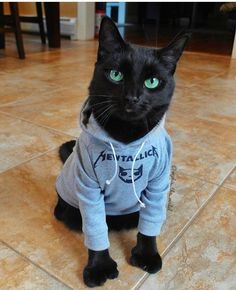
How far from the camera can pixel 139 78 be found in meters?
0.64

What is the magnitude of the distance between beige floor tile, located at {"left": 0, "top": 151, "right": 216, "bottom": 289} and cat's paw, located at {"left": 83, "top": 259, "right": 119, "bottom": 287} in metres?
0.01

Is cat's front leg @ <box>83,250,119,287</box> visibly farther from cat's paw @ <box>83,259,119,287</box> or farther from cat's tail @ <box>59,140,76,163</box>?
cat's tail @ <box>59,140,76,163</box>

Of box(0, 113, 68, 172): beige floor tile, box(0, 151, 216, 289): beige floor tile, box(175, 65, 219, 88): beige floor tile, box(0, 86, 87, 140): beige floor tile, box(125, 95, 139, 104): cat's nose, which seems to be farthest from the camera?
box(175, 65, 219, 88): beige floor tile

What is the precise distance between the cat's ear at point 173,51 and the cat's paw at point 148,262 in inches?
15.5

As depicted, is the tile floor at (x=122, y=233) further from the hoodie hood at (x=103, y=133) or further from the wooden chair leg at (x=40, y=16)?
the wooden chair leg at (x=40, y=16)

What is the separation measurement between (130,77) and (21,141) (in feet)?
2.53

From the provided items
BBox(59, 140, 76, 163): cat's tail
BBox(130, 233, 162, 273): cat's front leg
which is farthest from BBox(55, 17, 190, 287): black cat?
BBox(59, 140, 76, 163): cat's tail

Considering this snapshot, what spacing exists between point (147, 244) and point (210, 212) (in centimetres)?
26

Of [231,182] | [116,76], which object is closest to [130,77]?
[116,76]

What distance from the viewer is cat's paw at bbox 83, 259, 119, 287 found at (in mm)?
676

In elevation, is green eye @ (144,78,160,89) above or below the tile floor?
above

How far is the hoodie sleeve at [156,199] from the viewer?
27.8 inches

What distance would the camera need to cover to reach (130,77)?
0.64 m

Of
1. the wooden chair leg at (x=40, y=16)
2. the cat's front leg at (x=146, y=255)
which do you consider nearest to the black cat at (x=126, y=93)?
the cat's front leg at (x=146, y=255)
